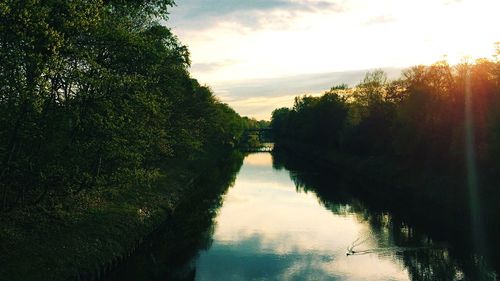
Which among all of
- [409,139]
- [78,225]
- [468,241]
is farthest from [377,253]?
[409,139]

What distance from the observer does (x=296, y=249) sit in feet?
126

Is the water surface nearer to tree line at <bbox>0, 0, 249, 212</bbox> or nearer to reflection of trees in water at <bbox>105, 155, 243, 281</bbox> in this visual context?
reflection of trees in water at <bbox>105, 155, 243, 281</bbox>

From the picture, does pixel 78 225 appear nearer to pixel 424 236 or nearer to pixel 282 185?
pixel 424 236

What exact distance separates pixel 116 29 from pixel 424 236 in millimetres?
32100

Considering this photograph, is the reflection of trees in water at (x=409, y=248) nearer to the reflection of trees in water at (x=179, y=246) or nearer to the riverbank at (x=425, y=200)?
the riverbank at (x=425, y=200)

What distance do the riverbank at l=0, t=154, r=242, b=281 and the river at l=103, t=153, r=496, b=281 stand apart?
1.69 metres

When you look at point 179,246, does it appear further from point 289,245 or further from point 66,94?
point 66,94

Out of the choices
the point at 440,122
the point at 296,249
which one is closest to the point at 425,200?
the point at 440,122

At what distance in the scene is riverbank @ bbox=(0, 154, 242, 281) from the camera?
82.2 feet

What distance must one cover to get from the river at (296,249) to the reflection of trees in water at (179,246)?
72 mm

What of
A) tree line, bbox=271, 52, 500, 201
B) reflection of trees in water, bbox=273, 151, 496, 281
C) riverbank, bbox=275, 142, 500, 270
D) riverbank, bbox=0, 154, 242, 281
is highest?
tree line, bbox=271, 52, 500, 201

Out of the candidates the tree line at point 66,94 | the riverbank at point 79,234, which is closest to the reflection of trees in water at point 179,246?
the riverbank at point 79,234

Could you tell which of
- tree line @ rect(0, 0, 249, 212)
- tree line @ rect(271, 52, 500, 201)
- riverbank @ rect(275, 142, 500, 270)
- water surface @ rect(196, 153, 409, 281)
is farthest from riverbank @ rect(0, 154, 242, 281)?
tree line @ rect(271, 52, 500, 201)

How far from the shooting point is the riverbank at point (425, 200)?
41281 millimetres
